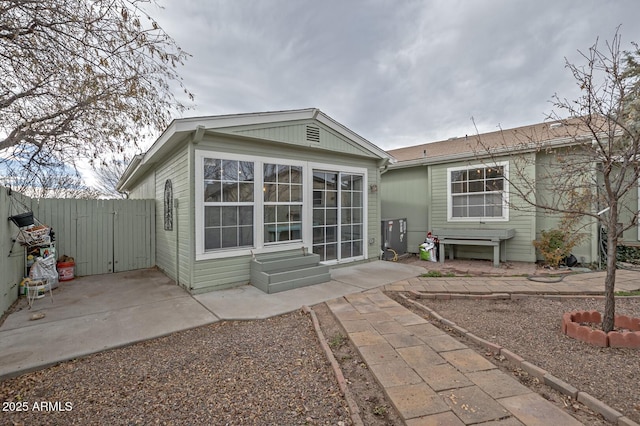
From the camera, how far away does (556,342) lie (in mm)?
2889

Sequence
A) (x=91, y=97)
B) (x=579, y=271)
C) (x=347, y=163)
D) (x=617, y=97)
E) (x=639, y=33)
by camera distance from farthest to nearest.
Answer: (x=347, y=163) < (x=579, y=271) < (x=639, y=33) < (x=91, y=97) < (x=617, y=97)

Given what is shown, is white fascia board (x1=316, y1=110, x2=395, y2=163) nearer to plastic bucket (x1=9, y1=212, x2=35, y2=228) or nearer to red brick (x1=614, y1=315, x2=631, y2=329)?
red brick (x1=614, y1=315, x2=631, y2=329)

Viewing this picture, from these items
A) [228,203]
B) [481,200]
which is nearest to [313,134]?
[228,203]

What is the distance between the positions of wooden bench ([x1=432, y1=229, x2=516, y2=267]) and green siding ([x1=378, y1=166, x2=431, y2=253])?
40.5 inches

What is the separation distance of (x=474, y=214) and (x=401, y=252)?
7.73 ft

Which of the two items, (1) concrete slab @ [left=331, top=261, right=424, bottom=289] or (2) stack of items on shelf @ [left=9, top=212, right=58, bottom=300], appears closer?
(2) stack of items on shelf @ [left=9, top=212, right=58, bottom=300]

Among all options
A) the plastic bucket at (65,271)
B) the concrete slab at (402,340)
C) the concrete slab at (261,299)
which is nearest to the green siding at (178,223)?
the concrete slab at (261,299)

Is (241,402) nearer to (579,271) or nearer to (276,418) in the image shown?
(276,418)

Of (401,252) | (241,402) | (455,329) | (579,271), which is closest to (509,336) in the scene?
(455,329)

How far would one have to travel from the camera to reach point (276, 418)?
1905 mm

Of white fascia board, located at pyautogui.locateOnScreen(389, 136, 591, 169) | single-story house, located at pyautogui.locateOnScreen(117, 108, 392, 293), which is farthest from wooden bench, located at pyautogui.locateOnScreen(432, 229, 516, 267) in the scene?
single-story house, located at pyautogui.locateOnScreen(117, 108, 392, 293)

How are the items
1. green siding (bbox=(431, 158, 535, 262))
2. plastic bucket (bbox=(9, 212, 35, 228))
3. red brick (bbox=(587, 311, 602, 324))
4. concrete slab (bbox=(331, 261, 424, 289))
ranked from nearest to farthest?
1. red brick (bbox=(587, 311, 602, 324))
2. plastic bucket (bbox=(9, 212, 35, 228))
3. concrete slab (bbox=(331, 261, 424, 289))
4. green siding (bbox=(431, 158, 535, 262))

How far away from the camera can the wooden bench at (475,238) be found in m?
6.93

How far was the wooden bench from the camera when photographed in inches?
273
